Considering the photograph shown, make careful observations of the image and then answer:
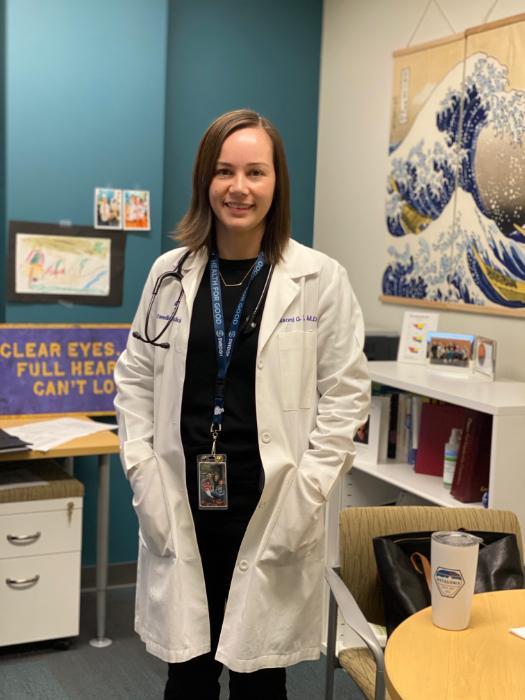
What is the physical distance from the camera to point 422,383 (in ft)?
9.50

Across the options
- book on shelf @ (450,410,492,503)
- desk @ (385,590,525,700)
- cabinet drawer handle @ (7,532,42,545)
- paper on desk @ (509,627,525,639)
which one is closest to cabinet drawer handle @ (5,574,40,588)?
cabinet drawer handle @ (7,532,42,545)

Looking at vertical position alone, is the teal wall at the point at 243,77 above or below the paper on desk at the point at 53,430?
above

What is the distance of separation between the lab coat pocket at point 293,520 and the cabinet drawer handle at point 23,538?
5.05 ft

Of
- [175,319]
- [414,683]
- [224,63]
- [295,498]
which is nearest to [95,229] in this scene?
[224,63]

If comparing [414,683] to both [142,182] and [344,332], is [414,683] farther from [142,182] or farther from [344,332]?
[142,182]

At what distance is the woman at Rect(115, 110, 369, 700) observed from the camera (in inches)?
75.7

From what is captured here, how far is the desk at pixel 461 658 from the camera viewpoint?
52.6 inches

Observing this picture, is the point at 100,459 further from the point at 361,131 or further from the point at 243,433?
the point at 361,131

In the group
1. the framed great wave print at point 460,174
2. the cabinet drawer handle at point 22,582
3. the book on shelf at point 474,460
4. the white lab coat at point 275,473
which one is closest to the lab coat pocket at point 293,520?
the white lab coat at point 275,473

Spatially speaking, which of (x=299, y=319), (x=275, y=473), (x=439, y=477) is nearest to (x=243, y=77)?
(x=439, y=477)

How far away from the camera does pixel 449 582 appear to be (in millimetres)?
1554

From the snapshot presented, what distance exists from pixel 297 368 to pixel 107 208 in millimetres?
1985

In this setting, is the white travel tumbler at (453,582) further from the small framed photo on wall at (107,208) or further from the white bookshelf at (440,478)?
the small framed photo on wall at (107,208)

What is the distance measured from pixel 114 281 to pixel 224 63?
112cm
